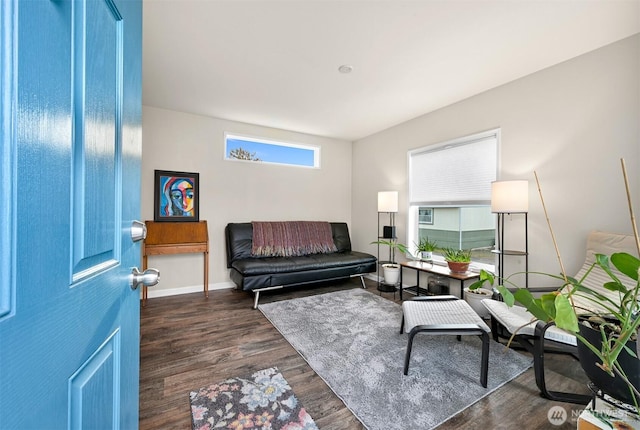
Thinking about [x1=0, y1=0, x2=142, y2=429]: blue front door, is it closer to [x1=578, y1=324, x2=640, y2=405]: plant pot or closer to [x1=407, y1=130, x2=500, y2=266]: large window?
[x1=578, y1=324, x2=640, y2=405]: plant pot

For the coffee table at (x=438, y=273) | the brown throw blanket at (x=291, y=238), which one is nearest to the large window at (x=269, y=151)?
the brown throw blanket at (x=291, y=238)

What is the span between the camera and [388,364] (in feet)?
6.32

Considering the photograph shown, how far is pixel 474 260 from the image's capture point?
3193 millimetres

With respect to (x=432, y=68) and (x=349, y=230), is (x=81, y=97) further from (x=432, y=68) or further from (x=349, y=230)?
(x=349, y=230)

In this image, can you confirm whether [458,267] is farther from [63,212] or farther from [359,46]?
[63,212]

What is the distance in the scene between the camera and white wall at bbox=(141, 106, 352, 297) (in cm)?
349

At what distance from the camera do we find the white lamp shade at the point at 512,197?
93.1 inches

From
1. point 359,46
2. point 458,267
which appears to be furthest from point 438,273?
point 359,46

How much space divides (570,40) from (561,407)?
2698 mm

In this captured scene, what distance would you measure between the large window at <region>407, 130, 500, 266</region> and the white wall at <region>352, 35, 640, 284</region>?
184 mm

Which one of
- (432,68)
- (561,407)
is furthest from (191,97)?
(561,407)

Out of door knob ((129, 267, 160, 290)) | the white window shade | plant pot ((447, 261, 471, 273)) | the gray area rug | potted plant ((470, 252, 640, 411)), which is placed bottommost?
the gray area rug

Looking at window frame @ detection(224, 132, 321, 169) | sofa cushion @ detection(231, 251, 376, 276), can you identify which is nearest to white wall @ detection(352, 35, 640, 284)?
sofa cushion @ detection(231, 251, 376, 276)

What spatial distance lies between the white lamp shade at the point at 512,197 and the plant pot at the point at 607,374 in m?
1.83
